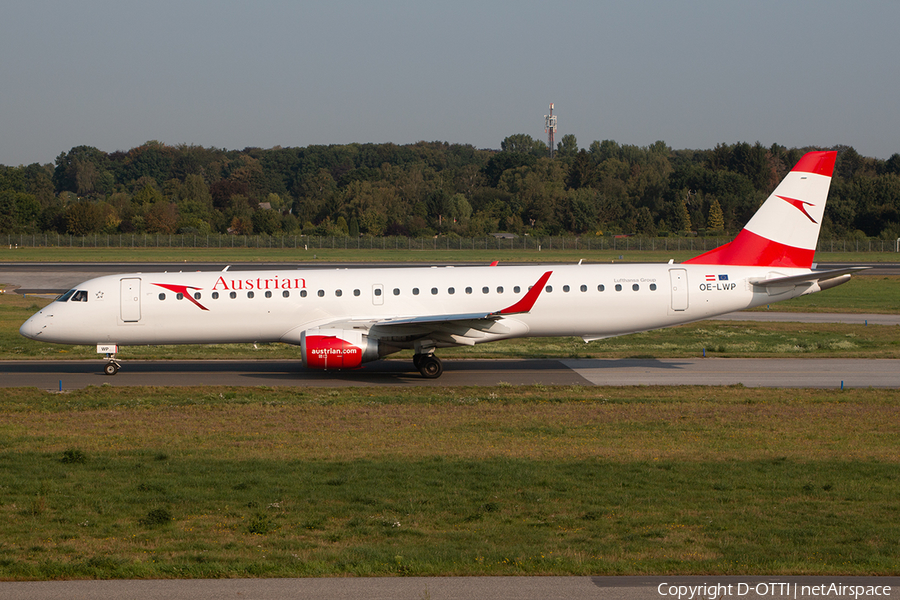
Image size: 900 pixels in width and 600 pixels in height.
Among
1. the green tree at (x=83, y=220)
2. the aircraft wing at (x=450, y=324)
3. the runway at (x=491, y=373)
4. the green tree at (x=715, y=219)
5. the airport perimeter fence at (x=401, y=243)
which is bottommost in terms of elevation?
the runway at (x=491, y=373)

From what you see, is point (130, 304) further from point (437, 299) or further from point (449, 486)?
point (449, 486)

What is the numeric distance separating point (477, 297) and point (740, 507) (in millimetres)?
14678

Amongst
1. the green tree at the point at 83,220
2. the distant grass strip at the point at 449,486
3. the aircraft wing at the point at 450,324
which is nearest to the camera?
the distant grass strip at the point at 449,486

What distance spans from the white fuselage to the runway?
1280 millimetres

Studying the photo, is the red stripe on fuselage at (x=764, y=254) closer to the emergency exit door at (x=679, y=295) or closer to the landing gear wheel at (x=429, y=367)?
the emergency exit door at (x=679, y=295)

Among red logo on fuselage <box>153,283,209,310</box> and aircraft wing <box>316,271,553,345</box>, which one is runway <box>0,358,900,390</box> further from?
red logo on fuselage <box>153,283,209,310</box>

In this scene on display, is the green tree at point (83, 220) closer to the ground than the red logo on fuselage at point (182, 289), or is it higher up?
higher up

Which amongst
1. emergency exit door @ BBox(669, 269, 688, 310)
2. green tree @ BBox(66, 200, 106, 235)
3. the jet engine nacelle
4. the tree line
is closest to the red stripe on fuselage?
emergency exit door @ BBox(669, 269, 688, 310)

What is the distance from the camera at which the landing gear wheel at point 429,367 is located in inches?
989

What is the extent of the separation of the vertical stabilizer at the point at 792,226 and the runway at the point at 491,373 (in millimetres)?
3596

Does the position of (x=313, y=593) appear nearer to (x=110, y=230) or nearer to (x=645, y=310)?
(x=645, y=310)

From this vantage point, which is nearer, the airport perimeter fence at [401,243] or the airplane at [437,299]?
the airplane at [437,299]
